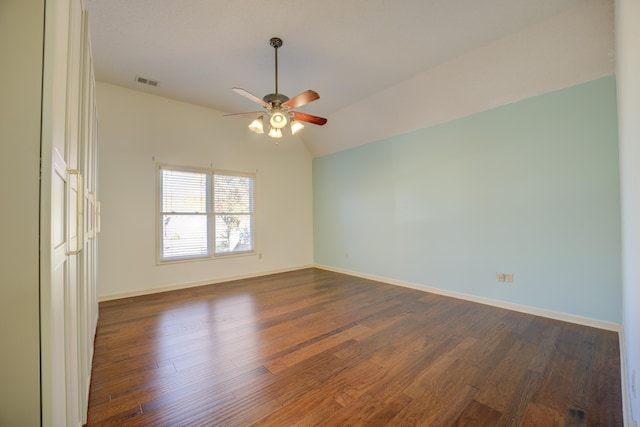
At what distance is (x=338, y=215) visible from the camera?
5.92 m

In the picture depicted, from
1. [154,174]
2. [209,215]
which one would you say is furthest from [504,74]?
[154,174]

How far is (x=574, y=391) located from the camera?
6.04ft

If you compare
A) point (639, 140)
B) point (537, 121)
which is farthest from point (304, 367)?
point (537, 121)

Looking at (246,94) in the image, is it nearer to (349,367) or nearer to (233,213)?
(349,367)

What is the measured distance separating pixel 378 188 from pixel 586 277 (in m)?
3.06

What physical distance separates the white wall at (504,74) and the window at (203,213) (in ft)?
8.83

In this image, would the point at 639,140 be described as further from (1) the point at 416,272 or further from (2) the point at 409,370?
(1) the point at 416,272

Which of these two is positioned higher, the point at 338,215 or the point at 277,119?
the point at 277,119

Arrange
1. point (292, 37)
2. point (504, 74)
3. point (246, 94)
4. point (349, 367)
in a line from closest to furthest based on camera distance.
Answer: point (349, 367) < point (246, 94) < point (292, 37) < point (504, 74)

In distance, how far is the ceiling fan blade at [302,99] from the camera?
2.61 m

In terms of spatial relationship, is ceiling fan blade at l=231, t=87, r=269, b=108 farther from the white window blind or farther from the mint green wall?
the mint green wall

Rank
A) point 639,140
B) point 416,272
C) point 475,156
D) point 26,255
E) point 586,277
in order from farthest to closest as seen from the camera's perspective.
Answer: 1. point 416,272
2. point 475,156
3. point 586,277
4. point 639,140
5. point 26,255

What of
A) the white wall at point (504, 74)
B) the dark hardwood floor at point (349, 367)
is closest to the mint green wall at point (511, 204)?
the white wall at point (504, 74)

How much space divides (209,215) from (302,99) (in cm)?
313
